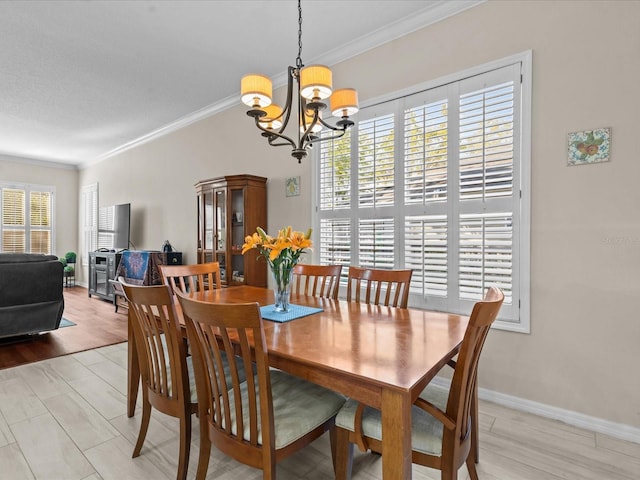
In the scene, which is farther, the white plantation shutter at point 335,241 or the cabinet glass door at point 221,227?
the cabinet glass door at point 221,227

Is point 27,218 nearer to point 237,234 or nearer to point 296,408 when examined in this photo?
point 237,234

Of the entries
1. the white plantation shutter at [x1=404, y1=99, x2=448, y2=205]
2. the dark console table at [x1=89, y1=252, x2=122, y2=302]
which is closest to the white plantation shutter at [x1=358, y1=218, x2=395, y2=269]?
the white plantation shutter at [x1=404, y1=99, x2=448, y2=205]

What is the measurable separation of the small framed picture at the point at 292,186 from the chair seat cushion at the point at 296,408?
2244 mm

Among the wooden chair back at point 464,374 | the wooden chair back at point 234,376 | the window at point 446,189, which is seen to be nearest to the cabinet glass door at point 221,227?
the window at point 446,189

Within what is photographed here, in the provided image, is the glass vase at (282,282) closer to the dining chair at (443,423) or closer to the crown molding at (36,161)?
the dining chair at (443,423)

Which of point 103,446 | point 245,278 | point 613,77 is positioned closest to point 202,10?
point 245,278

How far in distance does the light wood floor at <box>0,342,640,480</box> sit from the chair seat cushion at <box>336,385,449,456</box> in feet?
1.76

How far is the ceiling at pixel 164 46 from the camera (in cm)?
257

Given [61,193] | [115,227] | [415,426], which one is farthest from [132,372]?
[61,193]

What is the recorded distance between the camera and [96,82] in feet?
12.4

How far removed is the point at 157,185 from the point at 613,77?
5.64 m

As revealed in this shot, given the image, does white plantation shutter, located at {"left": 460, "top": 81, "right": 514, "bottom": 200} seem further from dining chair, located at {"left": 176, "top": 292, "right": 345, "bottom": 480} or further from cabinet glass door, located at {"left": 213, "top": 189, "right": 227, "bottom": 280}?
cabinet glass door, located at {"left": 213, "top": 189, "right": 227, "bottom": 280}

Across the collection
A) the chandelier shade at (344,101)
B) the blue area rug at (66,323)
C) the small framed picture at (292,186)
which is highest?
the chandelier shade at (344,101)

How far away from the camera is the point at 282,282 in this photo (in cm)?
182
